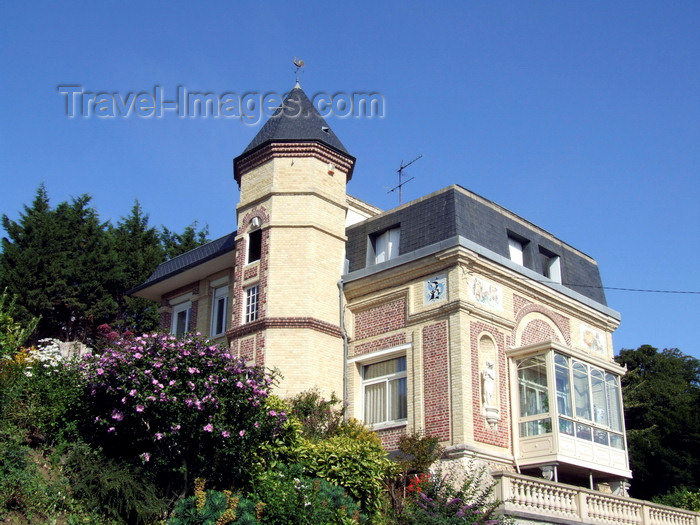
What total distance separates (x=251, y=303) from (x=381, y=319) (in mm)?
3684

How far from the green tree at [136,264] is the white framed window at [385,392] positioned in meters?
11.5

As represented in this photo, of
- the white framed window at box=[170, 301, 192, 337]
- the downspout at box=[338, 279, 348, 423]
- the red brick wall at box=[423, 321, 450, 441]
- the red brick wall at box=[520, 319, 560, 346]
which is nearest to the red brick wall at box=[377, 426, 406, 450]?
the red brick wall at box=[423, 321, 450, 441]

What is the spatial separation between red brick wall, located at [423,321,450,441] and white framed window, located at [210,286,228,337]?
741cm

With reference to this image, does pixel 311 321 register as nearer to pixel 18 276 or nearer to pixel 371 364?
pixel 371 364

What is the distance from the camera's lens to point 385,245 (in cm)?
2195

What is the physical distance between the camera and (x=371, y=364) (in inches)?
828

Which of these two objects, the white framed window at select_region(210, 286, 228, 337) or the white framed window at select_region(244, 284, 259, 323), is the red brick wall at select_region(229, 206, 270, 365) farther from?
the white framed window at select_region(210, 286, 228, 337)

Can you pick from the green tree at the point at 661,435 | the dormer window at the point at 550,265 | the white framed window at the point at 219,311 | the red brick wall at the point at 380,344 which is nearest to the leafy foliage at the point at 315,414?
the red brick wall at the point at 380,344

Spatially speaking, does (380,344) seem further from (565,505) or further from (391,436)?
(565,505)

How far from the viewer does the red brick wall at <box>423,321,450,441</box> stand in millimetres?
18328

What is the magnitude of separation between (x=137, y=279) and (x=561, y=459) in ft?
63.7

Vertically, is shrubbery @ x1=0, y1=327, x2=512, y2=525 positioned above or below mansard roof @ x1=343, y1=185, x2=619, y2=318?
below

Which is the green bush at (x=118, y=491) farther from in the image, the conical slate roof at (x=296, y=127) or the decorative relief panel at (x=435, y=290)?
the conical slate roof at (x=296, y=127)

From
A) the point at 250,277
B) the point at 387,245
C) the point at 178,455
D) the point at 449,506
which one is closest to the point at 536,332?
the point at 387,245
